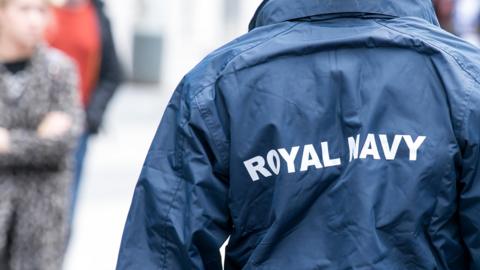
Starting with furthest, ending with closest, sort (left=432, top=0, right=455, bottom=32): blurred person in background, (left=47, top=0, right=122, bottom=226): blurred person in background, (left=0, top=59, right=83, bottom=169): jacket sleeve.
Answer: (left=432, top=0, right=455, bottom=32): blurred person in background
(left=47, top=0, right=122, bottom=226): blurred person in background
(left=0, top=59, right=83, bottom=169): jacket sleeve

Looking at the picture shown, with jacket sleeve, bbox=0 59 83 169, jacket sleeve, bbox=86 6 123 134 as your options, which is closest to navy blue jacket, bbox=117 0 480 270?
jacket sleeve, bbox=0 59 83 169

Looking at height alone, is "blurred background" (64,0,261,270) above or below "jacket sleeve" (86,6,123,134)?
below

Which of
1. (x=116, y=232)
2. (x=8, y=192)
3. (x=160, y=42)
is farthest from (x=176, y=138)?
(x=160, y=42)

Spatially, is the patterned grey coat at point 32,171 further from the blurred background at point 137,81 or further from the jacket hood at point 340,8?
the blurred background at point 137,81

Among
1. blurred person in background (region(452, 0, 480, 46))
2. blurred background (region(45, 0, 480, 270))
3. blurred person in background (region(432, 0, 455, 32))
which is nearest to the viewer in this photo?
blurred background (region(45, 0, 480, 270))

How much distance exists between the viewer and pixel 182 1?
19.3 meters

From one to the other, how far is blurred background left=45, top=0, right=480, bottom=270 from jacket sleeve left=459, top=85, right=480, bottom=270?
5521mm

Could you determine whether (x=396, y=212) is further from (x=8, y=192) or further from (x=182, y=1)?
(x=182, y=1)

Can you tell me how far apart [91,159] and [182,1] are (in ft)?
22.6

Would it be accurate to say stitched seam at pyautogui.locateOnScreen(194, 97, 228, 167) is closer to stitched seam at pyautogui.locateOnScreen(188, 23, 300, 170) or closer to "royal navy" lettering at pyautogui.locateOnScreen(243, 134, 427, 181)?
stitched seam at pyautogui.locateOnScreen(188, 23, 300, 170)

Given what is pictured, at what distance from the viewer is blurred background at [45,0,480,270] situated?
959 cm

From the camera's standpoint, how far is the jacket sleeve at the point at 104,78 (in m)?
7.02

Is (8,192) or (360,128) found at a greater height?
(360,128)

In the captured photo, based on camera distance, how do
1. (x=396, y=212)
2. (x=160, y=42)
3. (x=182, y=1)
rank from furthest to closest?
(x=182, y=1) < (x=160, y=42) < (x=396, y=212)
